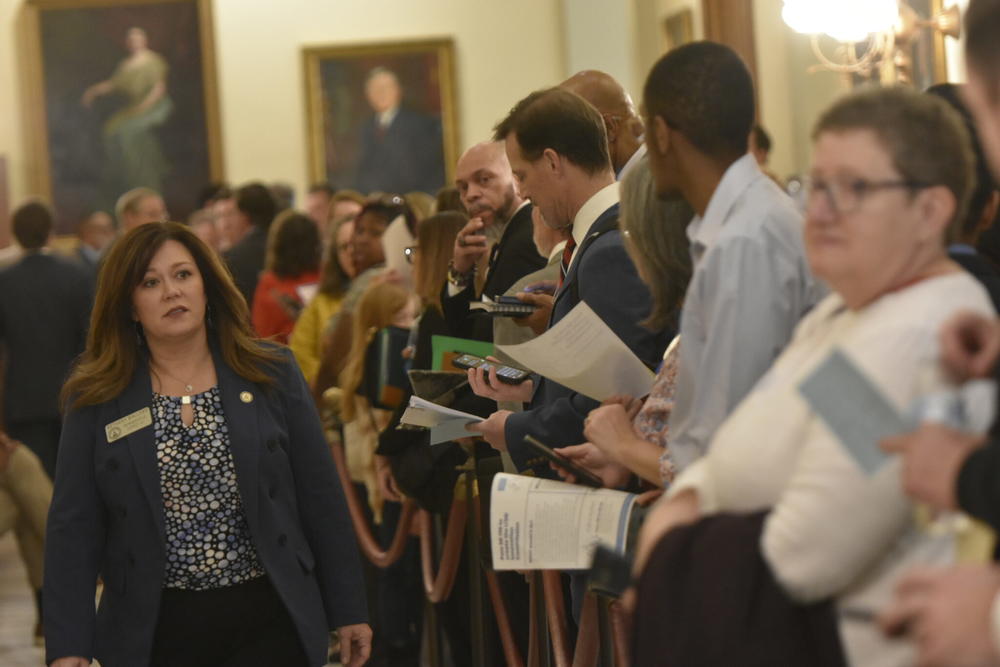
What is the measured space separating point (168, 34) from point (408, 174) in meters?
2.73

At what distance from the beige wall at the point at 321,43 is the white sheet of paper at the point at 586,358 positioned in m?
11.3

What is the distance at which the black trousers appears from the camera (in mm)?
3615

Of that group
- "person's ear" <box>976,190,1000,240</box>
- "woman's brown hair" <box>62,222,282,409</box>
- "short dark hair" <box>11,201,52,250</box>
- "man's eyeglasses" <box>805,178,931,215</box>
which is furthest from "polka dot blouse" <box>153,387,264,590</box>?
"short dark hair" <box>11,201,52,250</box>

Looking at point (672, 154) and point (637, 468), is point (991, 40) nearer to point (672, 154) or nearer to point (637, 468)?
point (672, 154)

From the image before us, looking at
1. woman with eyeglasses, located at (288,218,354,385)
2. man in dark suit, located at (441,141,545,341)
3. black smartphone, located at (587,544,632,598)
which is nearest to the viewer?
black smartphone, located at (587,544,632,598)

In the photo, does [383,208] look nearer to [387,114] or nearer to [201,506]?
[201,506]

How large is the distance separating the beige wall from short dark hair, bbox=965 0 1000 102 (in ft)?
41.9

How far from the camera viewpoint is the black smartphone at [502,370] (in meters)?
3.87

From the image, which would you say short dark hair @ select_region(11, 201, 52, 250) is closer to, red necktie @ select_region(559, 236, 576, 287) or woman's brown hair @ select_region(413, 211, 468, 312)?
woman's brown hair @ select_region(413, 211, 468, 312)

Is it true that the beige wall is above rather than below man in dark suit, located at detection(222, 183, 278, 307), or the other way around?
above

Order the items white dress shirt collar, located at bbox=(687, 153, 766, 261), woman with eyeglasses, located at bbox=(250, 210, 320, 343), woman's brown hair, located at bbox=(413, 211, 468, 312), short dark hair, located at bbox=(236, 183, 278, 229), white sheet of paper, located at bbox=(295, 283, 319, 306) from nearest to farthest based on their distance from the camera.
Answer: white dress shirt collar, located at bbox=(687, 153, 766, 261)
woman's brown hair, located at bbox=(413, 211, 468, 312)
white sheet of paper, located at bbox=(295, 283, 319, 306)
woman with eyeglasses, located at bbox=(250, 210, 320, 343)
short dark hair, located at bbox=(236, 183, 278, 229)

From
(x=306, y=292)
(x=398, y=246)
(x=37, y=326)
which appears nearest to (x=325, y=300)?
(x=306, y=292)

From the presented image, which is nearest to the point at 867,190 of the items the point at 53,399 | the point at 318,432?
the point at 318,432

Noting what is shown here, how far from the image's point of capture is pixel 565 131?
383cm
